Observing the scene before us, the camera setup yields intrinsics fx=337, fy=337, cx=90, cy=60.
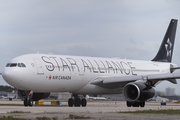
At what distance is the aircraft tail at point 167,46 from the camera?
3834 cm

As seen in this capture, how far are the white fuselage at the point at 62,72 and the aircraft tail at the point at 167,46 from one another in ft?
19.9

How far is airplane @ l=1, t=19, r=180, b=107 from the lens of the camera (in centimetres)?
2478

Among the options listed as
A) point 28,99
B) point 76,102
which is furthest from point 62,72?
point 76,102

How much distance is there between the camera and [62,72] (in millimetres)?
26547

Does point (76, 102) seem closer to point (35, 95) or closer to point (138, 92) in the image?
Answer: point (35, 95)

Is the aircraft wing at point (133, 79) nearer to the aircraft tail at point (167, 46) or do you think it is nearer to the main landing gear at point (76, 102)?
the main landing gear at point (76, 102)

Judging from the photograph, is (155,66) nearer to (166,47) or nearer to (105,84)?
(166,47)

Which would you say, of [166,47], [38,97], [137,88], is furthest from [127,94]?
[166,47]

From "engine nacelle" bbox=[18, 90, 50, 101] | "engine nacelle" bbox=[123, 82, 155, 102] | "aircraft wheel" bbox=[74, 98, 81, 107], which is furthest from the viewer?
"aircraft wheel" bbox=[74, 98, 81, 107]

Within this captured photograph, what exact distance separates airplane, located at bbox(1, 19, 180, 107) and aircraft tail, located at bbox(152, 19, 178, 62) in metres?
5.52

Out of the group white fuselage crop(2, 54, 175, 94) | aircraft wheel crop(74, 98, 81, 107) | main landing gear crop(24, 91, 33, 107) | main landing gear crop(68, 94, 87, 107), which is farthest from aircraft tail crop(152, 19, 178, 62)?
main landing gear crop(24, 91, 33, 107)

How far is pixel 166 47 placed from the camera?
127ft

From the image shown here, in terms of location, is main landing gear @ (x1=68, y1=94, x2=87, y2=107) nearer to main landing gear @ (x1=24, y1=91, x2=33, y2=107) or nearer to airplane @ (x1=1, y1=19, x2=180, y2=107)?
airplane @ (x1=1, y1=19, x2=180, y2=107)

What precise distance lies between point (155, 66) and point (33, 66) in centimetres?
1571
